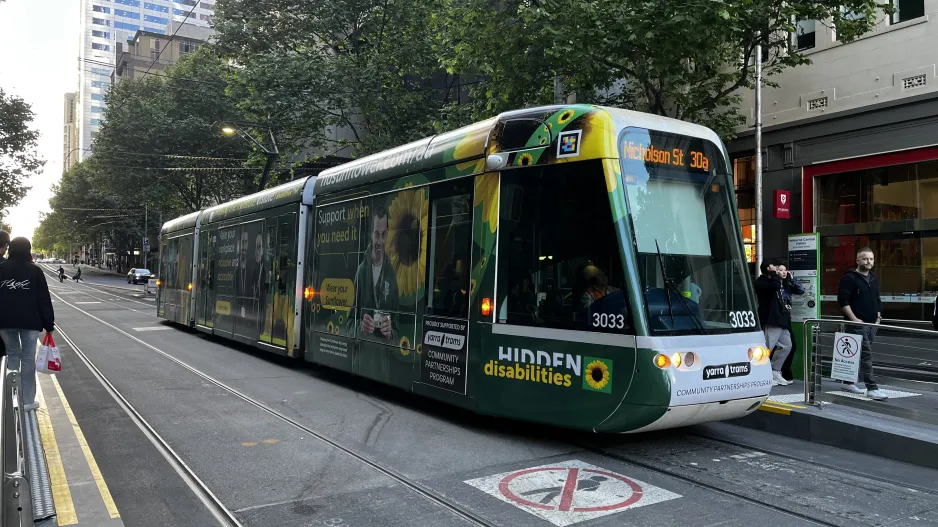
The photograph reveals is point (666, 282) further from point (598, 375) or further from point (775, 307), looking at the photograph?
point (775, 307)

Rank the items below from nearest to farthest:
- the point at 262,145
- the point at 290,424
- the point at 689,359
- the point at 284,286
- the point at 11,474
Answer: the point at 11,474 → the point at 689,359 → the point at 290,424 → the point at 284,286 → the point at 262,145

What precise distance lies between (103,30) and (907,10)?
164m

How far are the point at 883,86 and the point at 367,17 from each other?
15846mm

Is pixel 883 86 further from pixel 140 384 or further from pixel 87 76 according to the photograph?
pixel 87 76

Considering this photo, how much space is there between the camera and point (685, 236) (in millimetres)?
6113

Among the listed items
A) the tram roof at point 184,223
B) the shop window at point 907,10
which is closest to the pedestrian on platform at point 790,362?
the shop window at point 907,10

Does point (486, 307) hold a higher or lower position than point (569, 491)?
higher

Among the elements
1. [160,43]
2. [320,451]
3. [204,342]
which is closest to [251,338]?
[204,342]

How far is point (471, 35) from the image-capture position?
1412 centimetres

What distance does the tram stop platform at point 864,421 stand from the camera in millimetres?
6168

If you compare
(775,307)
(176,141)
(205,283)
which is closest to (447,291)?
(775,307)

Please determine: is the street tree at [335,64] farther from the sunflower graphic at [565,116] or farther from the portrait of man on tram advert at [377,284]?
the sunflower graphic at [565,116]

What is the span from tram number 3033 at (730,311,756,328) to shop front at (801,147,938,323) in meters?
10.1

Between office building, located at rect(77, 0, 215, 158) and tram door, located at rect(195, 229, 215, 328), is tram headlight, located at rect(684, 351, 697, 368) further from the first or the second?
office building, located at rect(77, 0, 215, 158)
